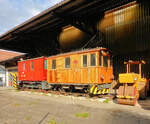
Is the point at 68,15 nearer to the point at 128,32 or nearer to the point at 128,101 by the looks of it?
the point at 128,32

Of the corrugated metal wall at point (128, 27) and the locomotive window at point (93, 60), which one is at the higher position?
the corrugated metal wall at point (128, 27)

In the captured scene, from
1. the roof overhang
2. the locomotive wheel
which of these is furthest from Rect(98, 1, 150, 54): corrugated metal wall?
the locomotive wheel

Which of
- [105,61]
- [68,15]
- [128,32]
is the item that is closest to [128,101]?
[105,61]

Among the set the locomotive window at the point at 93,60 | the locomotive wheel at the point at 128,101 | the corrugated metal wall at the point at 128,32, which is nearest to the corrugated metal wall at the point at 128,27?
the corrugated metal wall at the point at 128,32

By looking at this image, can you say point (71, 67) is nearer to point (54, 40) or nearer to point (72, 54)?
point (72, 54)

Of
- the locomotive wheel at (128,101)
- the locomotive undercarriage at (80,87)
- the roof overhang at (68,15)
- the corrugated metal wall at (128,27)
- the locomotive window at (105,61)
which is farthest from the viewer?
the roof overhang at (68,15)

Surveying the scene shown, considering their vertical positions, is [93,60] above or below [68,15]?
below

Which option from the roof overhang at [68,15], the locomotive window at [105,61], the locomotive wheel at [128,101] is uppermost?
the roof overhang at [68,15]

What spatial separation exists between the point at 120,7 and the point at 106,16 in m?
1.39

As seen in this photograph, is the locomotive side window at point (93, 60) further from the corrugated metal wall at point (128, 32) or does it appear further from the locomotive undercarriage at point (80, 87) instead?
the corrugated metal wall at point (128, 32)

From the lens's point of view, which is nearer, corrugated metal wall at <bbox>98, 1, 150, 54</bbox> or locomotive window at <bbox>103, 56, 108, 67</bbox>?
locomotive window at <bbox>103, 56, 108, 67</bbox>

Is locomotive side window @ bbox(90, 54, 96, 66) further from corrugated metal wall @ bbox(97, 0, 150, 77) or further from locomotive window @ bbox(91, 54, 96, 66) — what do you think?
corrugated metal wall @ bbox(97, 0, 150, 77)

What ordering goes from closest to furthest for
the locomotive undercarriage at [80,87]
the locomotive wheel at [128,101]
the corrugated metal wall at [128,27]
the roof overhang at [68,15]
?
the locomotive wheel at [128,101]
the locomotive undercarriage at [80,87]
the corrugated metal wall at [128,27]
the roof overhang at [68,15]

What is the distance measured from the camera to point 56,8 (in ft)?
35.4
